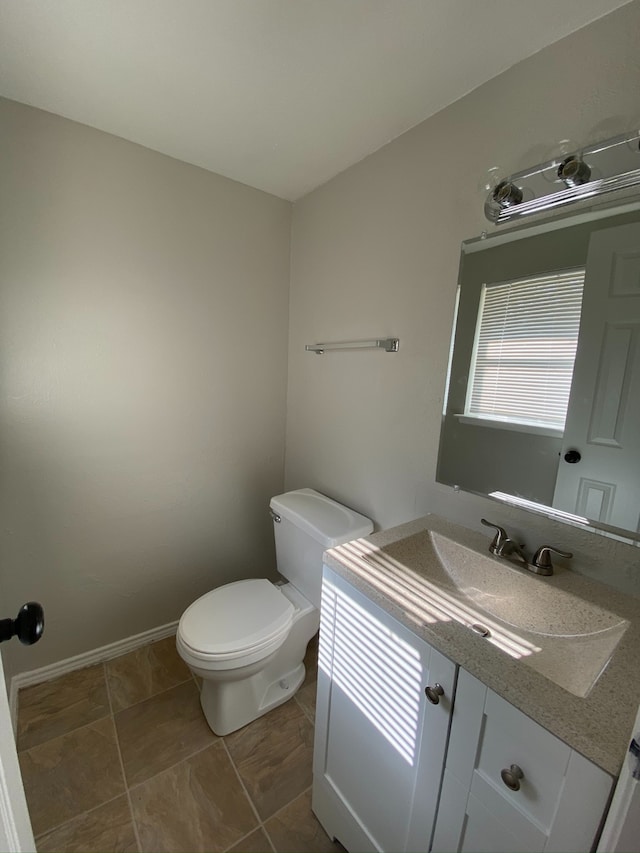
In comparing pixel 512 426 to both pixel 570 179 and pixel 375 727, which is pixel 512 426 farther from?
pixel 375 727

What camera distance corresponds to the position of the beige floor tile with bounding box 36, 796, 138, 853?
107 cm

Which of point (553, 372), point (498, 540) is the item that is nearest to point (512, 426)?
point (553, 372)

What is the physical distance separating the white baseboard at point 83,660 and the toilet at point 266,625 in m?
0.49

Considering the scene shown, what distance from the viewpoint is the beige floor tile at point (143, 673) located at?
1.57m

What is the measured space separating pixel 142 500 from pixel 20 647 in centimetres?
75

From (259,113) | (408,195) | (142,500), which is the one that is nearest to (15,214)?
(259,113)

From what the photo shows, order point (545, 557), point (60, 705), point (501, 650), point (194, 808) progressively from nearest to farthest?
point (501, 650) < point (545, 557) < point (194, 808) < point (60, 705)

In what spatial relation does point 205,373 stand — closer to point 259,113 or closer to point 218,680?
point 259,113

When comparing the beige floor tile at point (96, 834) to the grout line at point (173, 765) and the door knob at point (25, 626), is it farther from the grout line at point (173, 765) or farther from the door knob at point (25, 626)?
the door knob at point (25, 626)

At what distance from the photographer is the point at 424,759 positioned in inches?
31.0

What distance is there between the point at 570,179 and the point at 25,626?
1496mm

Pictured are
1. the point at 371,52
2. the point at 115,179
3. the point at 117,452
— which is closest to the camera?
the point at 371,52

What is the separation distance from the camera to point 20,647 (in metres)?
1.52

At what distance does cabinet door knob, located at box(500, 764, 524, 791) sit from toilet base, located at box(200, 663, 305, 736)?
106 centimetres
